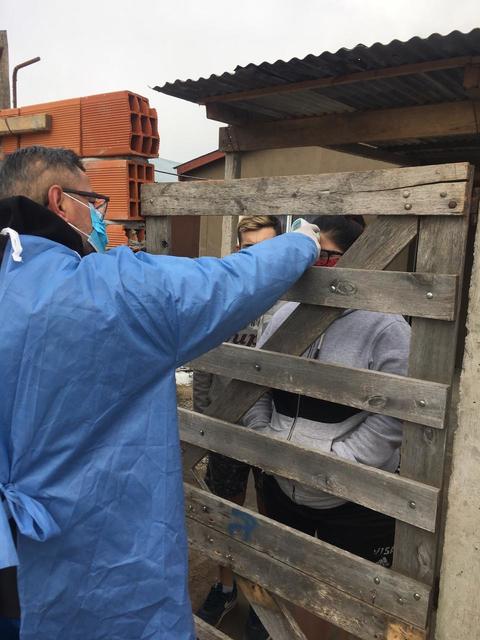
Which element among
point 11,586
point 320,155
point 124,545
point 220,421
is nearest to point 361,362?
point 220,421

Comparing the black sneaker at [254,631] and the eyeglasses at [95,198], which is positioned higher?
the eyeglasses at [95,198]

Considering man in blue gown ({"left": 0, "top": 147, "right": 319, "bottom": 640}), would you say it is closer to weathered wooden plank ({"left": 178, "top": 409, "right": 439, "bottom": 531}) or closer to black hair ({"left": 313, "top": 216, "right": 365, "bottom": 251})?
weathered wooden plank ({"left": 178, "top": 409, "right": 439, "bottom": 531})

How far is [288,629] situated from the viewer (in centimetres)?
206


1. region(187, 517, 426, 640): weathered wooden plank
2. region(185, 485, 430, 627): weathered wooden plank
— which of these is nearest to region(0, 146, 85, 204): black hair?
region(185, 485, 430, 627): weathered wooden plank

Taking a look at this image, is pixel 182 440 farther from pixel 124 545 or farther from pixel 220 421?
pixel 124 545

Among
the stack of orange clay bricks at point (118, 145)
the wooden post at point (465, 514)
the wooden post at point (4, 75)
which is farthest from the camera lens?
the wooden post at point (4, 75)

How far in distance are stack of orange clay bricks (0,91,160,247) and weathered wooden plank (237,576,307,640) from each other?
3.62 metres

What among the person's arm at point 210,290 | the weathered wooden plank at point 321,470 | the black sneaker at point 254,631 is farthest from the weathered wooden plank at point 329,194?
the black sneaker at point 254,631

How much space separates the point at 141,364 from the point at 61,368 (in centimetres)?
20

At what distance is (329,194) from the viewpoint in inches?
67.3

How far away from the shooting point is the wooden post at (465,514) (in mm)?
1497

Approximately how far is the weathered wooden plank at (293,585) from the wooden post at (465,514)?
0.61 ft

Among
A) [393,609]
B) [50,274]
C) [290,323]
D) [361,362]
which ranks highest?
[50,274]

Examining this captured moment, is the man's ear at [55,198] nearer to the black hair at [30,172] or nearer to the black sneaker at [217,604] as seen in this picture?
the black hair at [30,172]
